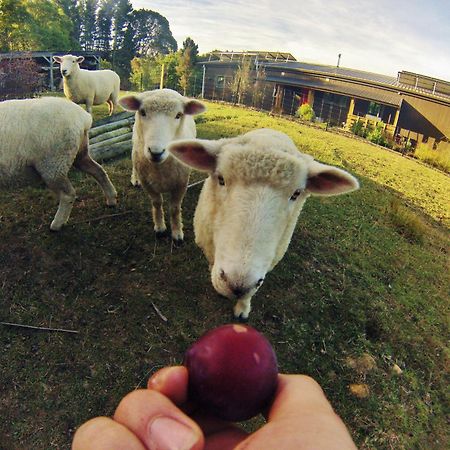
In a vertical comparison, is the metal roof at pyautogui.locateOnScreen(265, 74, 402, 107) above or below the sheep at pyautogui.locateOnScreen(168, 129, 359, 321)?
above

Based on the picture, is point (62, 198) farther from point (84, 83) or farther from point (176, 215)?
point (84, 83)

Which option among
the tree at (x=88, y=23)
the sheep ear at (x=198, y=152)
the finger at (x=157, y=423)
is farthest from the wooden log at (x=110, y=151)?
the tree at (x=88, y=23)

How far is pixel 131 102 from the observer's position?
470 cm

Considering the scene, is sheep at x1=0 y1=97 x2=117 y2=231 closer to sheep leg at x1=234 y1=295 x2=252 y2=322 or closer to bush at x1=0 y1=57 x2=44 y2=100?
sheep leg at x1=234 y1=295 x2=252 y2=322

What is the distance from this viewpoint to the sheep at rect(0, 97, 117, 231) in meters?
4.66

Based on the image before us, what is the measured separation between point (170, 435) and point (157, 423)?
0.19ft

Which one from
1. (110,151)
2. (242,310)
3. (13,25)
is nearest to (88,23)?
(13,25)

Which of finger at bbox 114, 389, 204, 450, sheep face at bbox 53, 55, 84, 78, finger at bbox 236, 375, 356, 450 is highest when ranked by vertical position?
sheep face at bbox 53, 55, 84, 78

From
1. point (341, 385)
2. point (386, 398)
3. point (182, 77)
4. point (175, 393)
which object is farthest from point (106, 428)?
point (182, 77)

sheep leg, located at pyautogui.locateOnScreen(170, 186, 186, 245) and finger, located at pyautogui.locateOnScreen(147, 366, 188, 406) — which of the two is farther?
sheep leg, located at pyautogui.locateOnScreen(170, 186, 186, 245)

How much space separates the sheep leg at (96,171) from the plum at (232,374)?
16.9 feet

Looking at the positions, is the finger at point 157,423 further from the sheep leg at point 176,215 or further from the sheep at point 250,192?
the sheep leg at point 176,215

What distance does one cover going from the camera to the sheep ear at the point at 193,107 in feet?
16.1

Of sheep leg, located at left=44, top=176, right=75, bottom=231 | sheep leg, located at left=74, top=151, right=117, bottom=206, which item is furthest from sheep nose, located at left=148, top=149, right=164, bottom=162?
sheep leg, located at left=74, top=151, right=117, bottom=206
